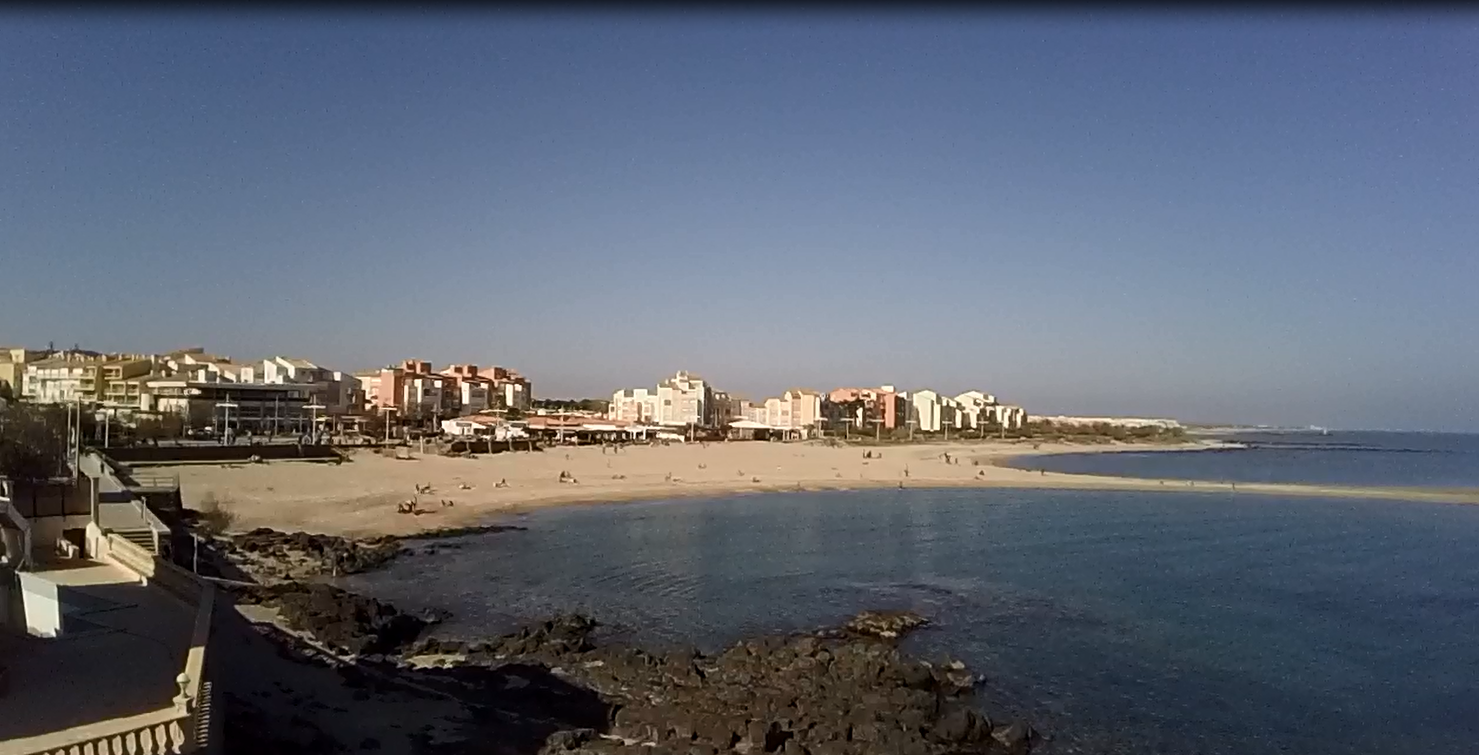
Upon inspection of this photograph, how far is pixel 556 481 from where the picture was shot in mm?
45000

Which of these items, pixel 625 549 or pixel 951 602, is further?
pixel 625 549

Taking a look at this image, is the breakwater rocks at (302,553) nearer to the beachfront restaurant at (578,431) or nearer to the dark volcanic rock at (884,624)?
the dark volcanic rock at (884,624)

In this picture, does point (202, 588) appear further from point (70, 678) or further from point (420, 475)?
point (420, 475)

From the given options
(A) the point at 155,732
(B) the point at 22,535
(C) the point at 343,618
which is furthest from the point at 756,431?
(A) the point at 155,732

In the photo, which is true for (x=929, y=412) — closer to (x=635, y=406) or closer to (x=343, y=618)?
(x=635, y=406)

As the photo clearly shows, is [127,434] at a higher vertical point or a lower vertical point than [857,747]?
higher

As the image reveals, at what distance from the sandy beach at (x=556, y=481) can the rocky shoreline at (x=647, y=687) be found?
13.5 meters

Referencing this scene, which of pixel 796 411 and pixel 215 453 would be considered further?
pixel 796 411

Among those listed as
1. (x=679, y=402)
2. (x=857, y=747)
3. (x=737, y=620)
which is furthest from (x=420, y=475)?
(x=679, y=402)

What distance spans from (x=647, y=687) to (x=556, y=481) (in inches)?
1275

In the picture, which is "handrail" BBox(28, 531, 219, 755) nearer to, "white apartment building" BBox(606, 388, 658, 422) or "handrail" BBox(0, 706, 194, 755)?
"handrail" BBox(0, 706, 194, 755)

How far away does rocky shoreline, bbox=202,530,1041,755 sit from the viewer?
436 inches

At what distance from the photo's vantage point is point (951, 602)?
21.1m

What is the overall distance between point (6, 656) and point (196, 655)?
1.57 metres
